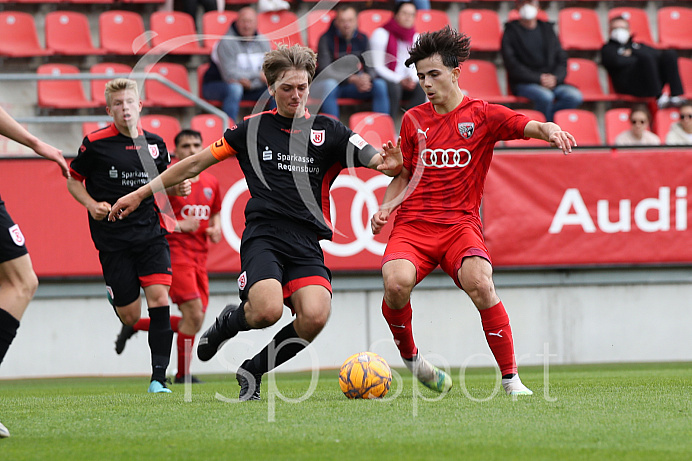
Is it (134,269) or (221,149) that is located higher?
(221,149)

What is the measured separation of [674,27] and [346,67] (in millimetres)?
5802

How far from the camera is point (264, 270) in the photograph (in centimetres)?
557

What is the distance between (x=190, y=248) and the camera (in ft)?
29.0

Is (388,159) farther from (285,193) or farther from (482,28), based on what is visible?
(482,28)

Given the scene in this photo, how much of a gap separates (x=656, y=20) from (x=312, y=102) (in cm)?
A: 656

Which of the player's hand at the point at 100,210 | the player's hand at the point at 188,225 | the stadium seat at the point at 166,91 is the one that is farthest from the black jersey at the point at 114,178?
the stadium seat at the point at 166,91

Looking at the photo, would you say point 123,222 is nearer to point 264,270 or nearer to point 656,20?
point 264,270

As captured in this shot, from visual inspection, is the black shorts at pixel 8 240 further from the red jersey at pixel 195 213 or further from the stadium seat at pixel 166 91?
the stadium seat at pixel 166 91

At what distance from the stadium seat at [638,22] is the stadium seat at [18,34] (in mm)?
8835

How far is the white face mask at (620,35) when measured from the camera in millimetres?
13156

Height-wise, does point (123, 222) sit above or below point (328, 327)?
above

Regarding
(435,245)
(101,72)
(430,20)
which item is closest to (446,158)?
(435,245)

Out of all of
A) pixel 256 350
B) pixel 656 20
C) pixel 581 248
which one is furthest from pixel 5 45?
pixel 656 20

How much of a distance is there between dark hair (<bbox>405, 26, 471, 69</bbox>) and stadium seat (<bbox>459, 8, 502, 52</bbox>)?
8.02m
